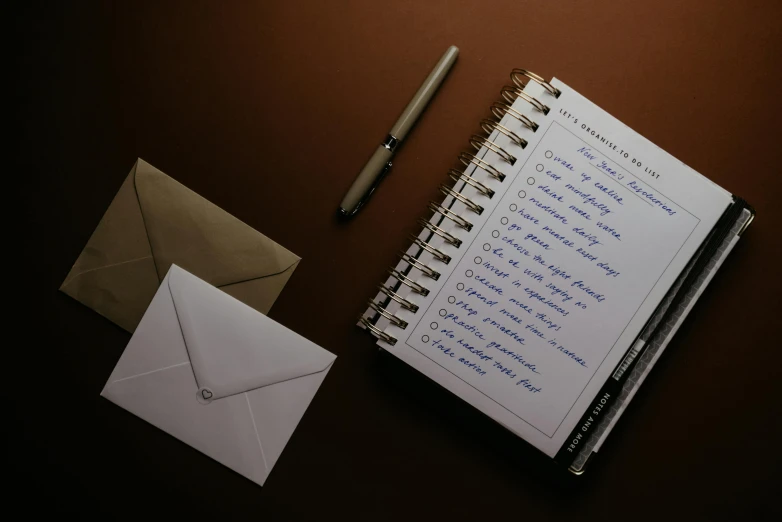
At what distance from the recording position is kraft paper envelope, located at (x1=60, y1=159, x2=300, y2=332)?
612 mm

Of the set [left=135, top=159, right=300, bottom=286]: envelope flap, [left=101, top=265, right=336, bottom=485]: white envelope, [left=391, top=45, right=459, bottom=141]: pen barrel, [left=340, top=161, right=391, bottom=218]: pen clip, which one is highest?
[left=391, top=45, right=459, bottom=141]: pen barrel

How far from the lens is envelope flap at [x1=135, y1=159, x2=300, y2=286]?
0.61 m

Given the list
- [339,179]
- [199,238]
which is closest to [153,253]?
[199,238]

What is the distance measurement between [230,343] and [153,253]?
0.44 ft

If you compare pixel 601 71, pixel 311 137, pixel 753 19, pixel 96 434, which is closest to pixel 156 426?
pixel 96 434

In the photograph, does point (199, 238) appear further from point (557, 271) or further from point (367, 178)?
point (557, 271)

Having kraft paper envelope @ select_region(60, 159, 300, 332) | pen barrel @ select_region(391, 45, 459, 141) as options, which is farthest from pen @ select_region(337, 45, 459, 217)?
kraft paper envelope @ select_region(60, 159, 300, 332)

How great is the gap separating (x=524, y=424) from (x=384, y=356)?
0.17 m

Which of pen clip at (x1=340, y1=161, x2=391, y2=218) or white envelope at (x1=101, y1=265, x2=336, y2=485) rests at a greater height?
pen clip at (x1=340, y1=161, x2=391, y2=218)

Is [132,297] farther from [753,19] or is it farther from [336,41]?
[753,19]

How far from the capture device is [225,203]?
2.04 ft

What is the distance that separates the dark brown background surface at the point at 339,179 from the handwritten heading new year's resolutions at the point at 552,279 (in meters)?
0.08

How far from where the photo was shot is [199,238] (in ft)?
2.01

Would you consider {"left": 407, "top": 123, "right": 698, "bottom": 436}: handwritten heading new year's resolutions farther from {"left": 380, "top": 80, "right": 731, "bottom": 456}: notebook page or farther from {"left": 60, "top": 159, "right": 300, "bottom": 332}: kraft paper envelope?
{"left": 60, "top": 159, "right": 300, "bottom": 332}: kraft paper envelope
